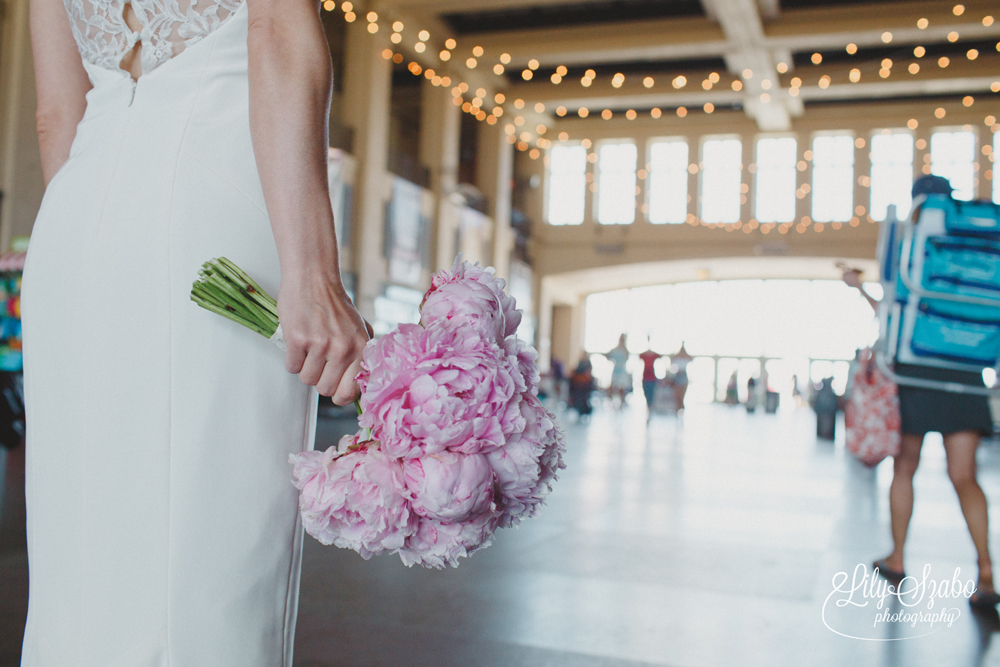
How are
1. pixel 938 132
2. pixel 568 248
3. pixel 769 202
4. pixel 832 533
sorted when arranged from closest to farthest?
pixel 832 533
pixel 938 132
pixel 769 202
pixel 568 248

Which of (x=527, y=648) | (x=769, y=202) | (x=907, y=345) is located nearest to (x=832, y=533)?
(x=907, y=345)

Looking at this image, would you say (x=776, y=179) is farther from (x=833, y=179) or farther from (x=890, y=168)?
(x=890, y=168)

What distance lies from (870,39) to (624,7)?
4844 millimetres

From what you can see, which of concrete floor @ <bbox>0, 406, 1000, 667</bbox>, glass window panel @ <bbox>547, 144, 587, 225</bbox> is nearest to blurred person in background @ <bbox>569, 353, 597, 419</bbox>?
concrete floor @ <bbox>0, 406, 1000, 667</bbox>

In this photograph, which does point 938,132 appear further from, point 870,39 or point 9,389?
point 9,389

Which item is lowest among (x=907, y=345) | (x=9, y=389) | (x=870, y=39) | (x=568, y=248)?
(x=9, y=389)

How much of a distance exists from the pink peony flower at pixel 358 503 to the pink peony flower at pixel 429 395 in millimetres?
28

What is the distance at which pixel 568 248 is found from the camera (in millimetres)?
25719

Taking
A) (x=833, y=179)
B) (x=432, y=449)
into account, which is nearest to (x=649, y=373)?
(x=833, y=179)

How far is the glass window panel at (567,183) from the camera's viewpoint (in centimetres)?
2538

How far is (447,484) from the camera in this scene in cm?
81

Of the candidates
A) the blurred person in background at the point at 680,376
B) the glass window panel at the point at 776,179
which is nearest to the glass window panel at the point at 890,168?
the glass window panel at the point at 776,179

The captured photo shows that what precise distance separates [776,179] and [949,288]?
21779mm

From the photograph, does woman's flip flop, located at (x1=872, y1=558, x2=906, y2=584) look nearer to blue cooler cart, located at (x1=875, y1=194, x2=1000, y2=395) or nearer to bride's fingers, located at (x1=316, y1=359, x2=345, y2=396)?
blue cooler cart, located at (x1=875, y1=194, x2=1000, y2=395)
